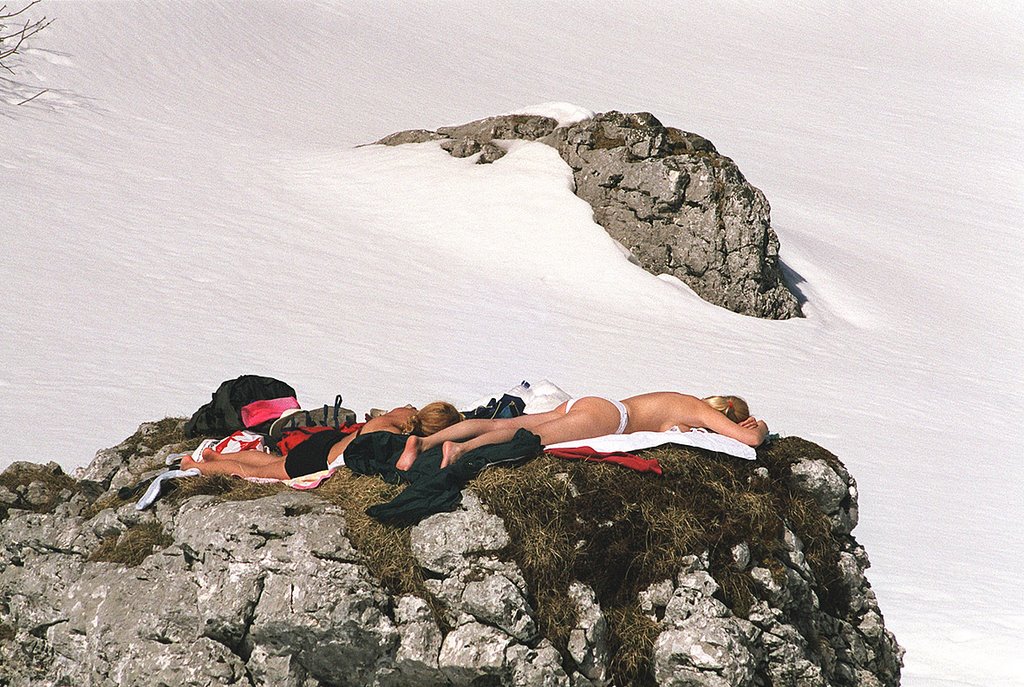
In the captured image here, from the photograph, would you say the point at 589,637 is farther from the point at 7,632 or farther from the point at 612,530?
the point at 7,632

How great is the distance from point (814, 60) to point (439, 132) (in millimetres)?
33303

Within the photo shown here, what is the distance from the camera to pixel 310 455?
7.26 meters

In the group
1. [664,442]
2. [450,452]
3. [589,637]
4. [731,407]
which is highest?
[731,407]

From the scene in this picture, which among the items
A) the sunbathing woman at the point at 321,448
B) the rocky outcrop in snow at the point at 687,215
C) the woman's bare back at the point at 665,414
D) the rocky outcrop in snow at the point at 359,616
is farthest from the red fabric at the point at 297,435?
the rocky outcrop in snow at the point at 687,215

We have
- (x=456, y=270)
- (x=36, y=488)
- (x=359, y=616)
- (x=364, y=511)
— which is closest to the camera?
(x=359, y=616)

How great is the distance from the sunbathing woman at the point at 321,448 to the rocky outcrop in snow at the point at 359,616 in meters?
0.42

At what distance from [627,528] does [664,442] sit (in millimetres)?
729

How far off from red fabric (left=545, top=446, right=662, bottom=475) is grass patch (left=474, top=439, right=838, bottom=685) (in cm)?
5

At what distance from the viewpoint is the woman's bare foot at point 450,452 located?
6641 millimetres

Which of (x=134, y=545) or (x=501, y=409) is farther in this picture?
(x=501, y=409)

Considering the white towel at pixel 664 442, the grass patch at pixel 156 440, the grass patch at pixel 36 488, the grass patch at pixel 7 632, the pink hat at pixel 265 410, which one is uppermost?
the white towel at pixel 664 442

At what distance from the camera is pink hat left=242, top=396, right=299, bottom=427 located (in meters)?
8.30

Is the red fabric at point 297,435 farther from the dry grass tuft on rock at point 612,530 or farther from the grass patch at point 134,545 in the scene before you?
the grass patch at point 134,545

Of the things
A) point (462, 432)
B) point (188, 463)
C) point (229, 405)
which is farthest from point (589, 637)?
point (229, 405)
